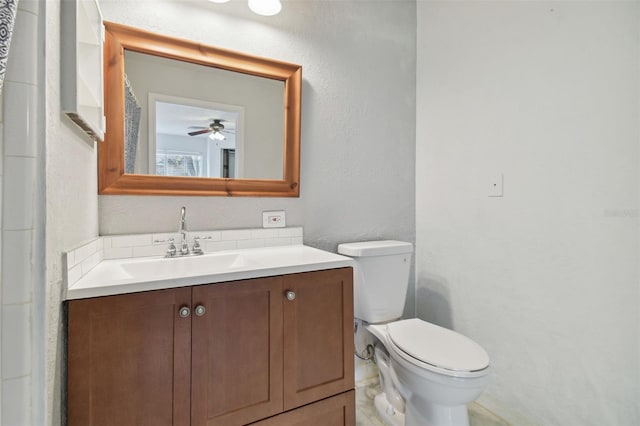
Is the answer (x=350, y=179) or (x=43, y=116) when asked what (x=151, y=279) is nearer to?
(x=43, y=116)

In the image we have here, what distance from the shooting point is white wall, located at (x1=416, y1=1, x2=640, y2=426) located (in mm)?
1181

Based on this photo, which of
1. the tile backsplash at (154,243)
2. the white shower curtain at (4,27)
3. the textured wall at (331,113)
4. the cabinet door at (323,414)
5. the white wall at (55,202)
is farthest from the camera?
the textured wall at (331,113)

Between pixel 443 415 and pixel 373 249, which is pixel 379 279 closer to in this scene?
pixel 373 249

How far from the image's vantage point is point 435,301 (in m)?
1.94

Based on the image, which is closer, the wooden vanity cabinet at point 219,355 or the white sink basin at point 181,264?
the wooden vanity cabinet at point 219,355

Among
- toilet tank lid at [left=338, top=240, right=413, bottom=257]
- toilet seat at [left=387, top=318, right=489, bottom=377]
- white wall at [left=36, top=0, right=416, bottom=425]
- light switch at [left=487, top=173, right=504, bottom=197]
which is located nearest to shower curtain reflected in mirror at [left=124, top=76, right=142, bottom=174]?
white wall at [left=36, top=0, right=416, bottom=425]

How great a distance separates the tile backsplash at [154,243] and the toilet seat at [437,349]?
2.22ft

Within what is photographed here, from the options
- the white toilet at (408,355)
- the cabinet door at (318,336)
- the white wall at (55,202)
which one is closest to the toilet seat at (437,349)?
the white toilet at (408,355)

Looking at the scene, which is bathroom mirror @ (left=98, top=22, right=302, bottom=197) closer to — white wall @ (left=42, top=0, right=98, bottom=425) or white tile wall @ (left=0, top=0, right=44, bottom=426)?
white wall @ (left=42, top=0, right=98, bottom=425)

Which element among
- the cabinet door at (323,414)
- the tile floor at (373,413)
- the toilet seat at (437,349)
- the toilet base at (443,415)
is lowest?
the tile floor at (373,413)

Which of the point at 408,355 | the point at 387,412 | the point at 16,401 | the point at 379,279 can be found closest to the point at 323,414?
the point at 408,355

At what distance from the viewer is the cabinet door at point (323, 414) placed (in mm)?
1096

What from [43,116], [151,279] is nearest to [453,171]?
[151,279]

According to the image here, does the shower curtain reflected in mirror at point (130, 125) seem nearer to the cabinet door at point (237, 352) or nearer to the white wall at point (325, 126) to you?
the white wall at point (325, 126)
